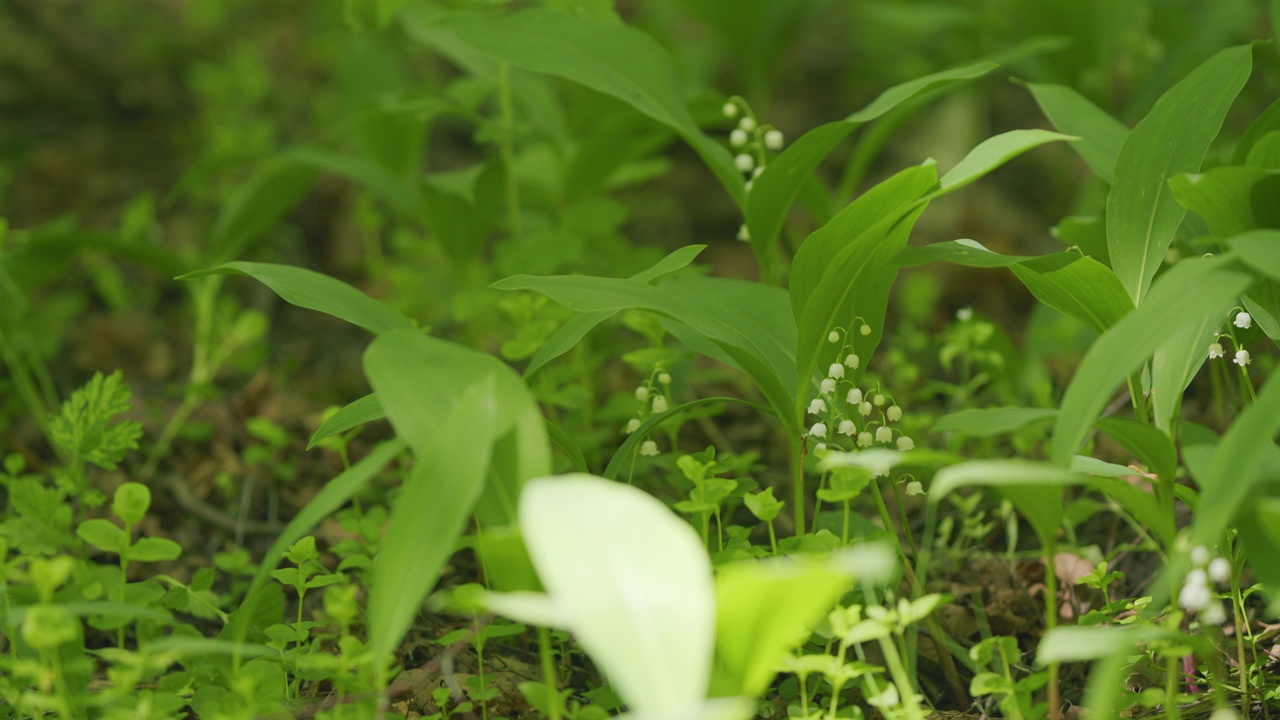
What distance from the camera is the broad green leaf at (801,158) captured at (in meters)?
1.31

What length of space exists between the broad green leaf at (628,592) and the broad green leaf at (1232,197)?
26.7 inches

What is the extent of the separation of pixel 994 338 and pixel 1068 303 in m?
0.62

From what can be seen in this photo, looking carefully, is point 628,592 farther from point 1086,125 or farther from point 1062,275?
point 1086,125

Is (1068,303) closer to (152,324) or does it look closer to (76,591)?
(76,591)

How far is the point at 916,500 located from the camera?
176 centimetres

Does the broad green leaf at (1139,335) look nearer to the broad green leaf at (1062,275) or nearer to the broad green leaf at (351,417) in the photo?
the broad green leaf at (1062,275)

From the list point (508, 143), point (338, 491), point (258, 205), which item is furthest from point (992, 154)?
point (258, 205)

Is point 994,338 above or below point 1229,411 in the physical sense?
above

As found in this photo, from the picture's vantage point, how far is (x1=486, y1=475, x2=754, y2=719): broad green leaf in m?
0.72

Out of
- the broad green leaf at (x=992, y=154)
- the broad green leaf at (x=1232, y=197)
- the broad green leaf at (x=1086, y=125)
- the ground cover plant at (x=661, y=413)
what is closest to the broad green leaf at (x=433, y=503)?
the ground cover plant at (x=661, y=413)

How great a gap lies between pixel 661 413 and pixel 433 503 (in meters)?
0.39

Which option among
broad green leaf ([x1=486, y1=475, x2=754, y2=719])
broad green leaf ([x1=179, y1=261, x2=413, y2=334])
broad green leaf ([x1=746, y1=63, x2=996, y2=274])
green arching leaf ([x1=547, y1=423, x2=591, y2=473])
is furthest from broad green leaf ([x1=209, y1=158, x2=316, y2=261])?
broad green leaf ([x1=486, y1=475, x2=754, y2=719])

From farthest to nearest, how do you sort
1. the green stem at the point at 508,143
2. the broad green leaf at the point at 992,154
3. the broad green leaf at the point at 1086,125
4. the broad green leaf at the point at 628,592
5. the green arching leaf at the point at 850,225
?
the green stem at the point at 508,143 < the broad green leaf at the point at 1086,125 < the green arching leaf at the point at 850,225 < the broad green leaf at the point at 992,154 < the broad green leaf at the point at 628,592

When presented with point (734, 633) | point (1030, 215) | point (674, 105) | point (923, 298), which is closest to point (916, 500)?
point (923, 298)
